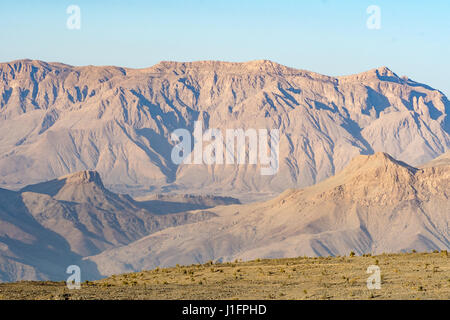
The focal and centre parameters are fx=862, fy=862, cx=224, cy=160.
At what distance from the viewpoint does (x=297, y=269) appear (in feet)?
181

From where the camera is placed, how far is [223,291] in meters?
46.3

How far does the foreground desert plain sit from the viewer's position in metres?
44.0

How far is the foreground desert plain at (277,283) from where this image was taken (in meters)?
44.0

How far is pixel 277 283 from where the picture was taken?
49.4 m
